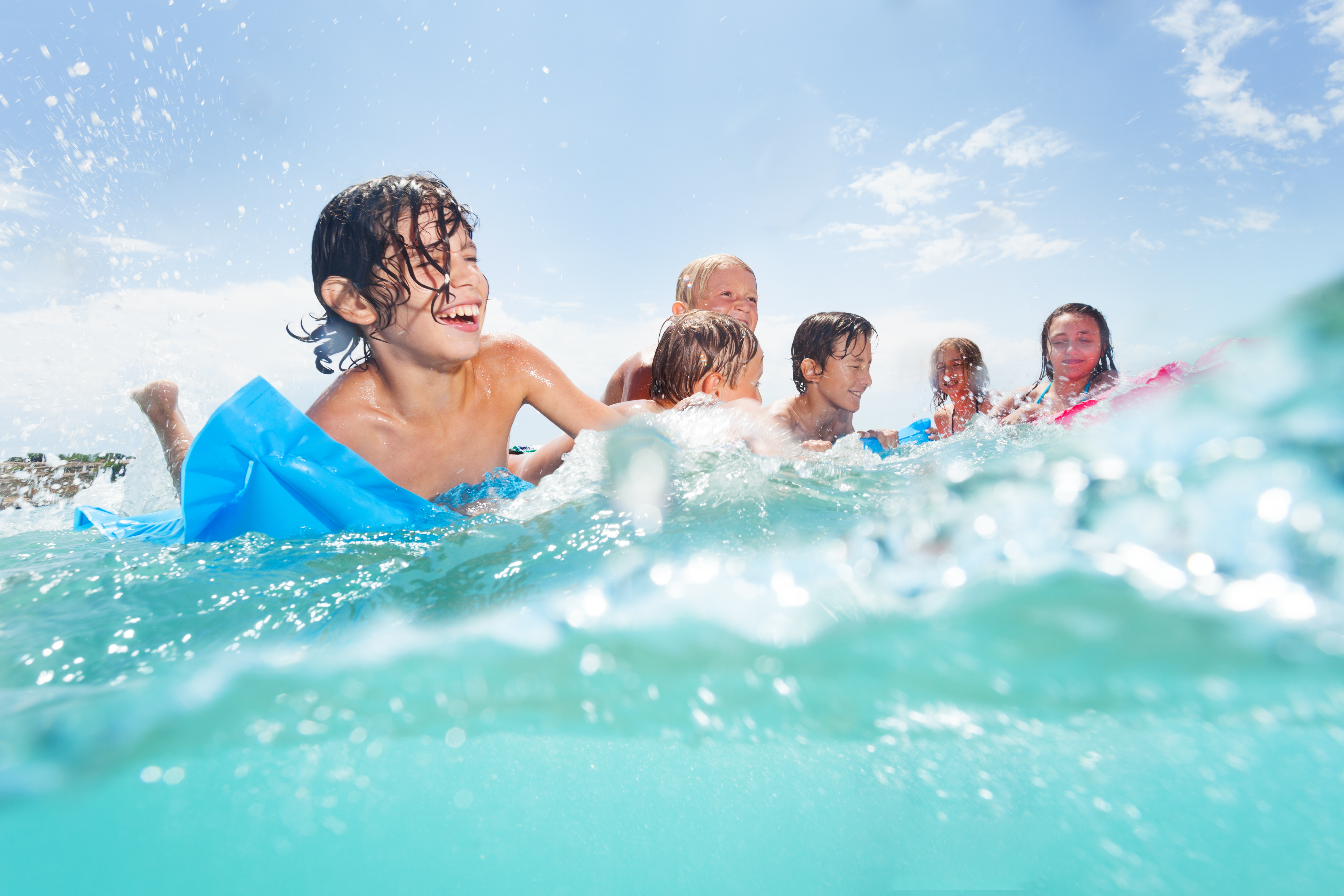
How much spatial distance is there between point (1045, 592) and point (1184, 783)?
757 mm

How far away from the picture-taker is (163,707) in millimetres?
1641

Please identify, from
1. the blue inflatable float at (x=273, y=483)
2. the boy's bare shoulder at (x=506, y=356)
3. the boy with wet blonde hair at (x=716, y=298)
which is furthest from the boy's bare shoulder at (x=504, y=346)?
the boy with wet blonde hair at (x=716, y=298)

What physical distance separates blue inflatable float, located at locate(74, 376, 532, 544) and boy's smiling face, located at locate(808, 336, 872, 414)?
3.54 m

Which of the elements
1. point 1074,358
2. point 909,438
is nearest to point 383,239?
point 909,438

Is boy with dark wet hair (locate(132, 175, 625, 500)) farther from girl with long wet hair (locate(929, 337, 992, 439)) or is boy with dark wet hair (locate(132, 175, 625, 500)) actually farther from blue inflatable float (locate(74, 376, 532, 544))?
girl with long wet hair (locate(929, 337, 992, 439))

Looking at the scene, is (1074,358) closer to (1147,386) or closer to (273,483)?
(1147,386)

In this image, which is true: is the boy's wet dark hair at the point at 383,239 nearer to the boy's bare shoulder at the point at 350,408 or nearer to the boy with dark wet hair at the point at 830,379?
the boy's bare shoulder at the point at 350,408

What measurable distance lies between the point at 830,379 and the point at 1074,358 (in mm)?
2435

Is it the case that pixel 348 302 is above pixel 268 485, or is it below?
above

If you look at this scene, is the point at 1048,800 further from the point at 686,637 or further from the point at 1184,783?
the point at 686,637

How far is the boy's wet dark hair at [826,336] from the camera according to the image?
Result: 17.9ft

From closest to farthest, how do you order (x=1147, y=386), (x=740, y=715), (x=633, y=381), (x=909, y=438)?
(x=740, y=715)
(x=1147, y=386)
(x=633, y=381)
(x=909, y=438)

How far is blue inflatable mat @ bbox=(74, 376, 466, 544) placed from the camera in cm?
271

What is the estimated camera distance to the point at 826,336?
553cm
